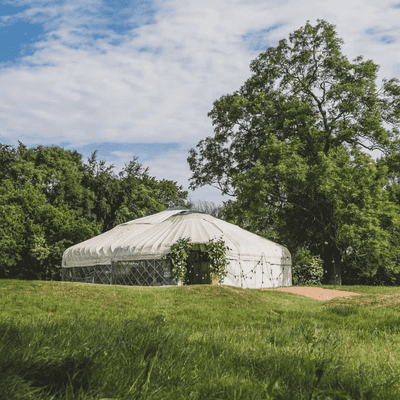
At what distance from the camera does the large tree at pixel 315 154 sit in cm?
1820

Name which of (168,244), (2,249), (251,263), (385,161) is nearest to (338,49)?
(385,161)

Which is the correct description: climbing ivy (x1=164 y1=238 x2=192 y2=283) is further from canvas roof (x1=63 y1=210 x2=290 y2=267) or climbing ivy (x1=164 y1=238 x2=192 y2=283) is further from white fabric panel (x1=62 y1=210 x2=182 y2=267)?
white fabric panel (x1=62 y1=210 x2=182 y2=267)

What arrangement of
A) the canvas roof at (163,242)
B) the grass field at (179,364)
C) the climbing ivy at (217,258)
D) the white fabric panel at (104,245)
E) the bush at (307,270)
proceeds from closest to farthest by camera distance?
the grass field at (179,364) → the climbing ivy at (217,258) → the canvas roof at (163,242) → the white fabric panel at (104,245) → the bush at (307,270)

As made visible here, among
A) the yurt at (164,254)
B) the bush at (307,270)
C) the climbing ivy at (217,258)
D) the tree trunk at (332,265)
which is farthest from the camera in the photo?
the bush at (307,270)

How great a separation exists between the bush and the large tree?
19.2 inches

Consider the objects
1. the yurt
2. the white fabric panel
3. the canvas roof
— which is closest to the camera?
the yurt

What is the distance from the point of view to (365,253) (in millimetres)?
18828

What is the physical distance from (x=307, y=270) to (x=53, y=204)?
16978mm

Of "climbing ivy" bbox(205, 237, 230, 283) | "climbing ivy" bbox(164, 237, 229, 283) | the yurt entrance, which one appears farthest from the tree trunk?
"climbing ivy" bbox(205, 237, 230, 283)

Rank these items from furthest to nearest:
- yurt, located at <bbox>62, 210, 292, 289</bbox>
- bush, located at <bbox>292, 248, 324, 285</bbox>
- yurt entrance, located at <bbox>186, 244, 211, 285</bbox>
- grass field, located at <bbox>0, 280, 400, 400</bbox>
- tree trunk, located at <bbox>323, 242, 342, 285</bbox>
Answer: bush, located at <bbox>292, 248, 324, 285</bbox> → tree trunk, located at <bbox>323, 242, 342, 285</bbox> → yurt entrance, located at <bbox>186, 244, 211, 285</bbox> → yurt, located at <bbox>62, 210, 292, 289</bbox> → grass field, located at <bbox>0, 280, 400, 400</bbox>

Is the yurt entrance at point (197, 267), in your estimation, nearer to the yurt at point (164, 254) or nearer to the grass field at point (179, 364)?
the yurt at point (164, 254)

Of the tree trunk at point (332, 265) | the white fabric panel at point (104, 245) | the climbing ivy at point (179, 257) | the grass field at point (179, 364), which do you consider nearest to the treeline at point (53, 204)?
the white fabric panel at point (104, 245)

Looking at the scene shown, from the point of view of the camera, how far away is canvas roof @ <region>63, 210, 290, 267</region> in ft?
57.6

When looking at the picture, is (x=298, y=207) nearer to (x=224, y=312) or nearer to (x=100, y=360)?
(x=224, y=312)
